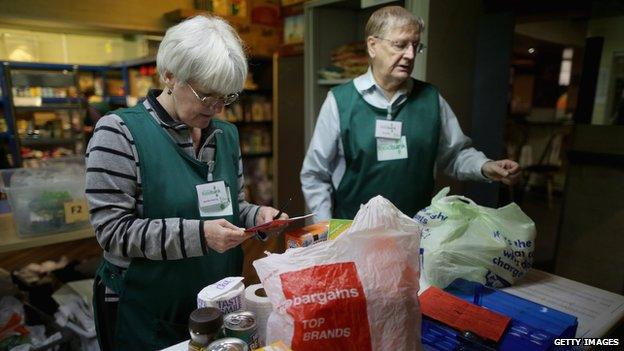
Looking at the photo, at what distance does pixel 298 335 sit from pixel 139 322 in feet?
2.00

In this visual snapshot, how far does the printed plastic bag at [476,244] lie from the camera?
1.13 meters

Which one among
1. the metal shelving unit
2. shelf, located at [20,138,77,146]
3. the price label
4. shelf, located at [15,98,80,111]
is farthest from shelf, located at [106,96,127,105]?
the price label

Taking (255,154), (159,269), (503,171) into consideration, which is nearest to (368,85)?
(503,171)

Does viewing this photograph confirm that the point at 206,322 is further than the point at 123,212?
No

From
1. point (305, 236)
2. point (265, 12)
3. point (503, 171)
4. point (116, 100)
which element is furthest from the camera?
point (116, 100)

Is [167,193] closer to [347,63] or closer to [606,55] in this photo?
[347,63]

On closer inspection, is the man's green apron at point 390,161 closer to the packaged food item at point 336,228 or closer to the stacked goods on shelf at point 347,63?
the packaged food item at point 336,228

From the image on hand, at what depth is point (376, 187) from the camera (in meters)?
1.71

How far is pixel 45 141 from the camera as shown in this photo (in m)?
4.58

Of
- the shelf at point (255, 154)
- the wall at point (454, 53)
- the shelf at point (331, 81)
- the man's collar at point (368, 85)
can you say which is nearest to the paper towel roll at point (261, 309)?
the man's collar at point (368, 85)

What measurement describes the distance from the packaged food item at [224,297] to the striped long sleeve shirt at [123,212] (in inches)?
8.4

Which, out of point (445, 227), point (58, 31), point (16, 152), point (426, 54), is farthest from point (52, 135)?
point (445, 227)

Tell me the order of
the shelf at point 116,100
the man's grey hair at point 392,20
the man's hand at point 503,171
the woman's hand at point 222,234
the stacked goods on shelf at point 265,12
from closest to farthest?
1. the woman's hand at point 222,234
2. the man's hand at point 503,171
3. the man's grey hair at point 392,20
4. the stacked goods on shelf at point 265,12
5. the shelf at point 116,100

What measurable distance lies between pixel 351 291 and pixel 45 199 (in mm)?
1884
